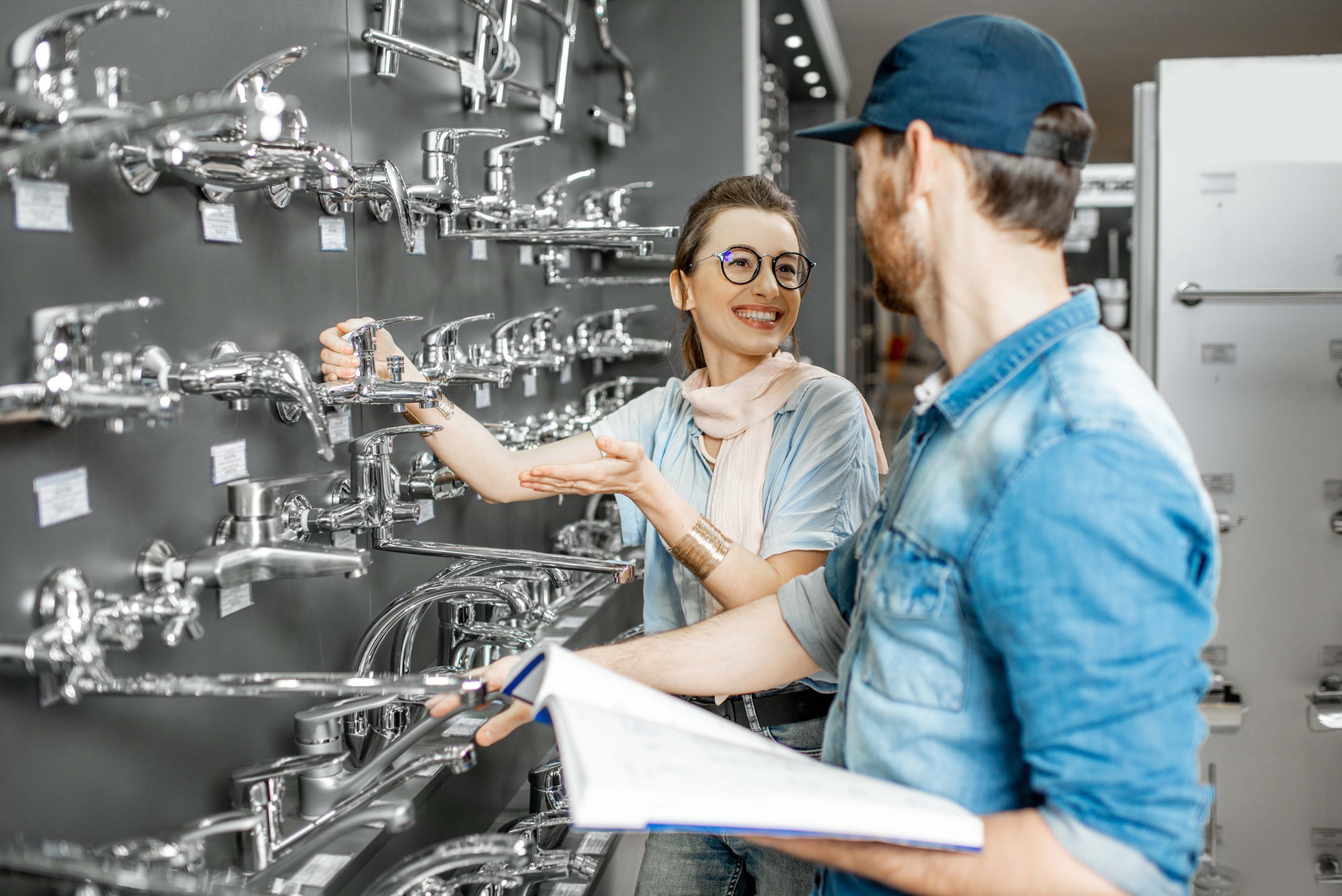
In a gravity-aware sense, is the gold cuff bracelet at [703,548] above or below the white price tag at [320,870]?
above

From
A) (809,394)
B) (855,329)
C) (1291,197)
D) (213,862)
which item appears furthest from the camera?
(855,329)

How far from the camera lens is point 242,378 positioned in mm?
1088

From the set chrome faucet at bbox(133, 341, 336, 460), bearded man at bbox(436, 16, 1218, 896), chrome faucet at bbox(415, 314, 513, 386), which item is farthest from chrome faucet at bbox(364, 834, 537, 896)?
chrome faucet at bbox(415, 314, 513, 386)

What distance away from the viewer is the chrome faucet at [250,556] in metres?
1.06

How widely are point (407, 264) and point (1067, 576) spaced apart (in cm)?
128

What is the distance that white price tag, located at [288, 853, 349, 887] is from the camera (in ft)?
3.56

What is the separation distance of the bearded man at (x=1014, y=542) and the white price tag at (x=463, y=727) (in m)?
0.69

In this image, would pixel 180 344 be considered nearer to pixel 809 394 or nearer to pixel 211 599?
pixel 211 599

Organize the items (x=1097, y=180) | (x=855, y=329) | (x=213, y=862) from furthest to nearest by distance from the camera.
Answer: (x=855, y=329)
(x=1097, y=180)
(x=213, y=862)

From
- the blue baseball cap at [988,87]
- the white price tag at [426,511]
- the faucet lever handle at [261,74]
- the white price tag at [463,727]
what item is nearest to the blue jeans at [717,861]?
the white price tag at [463,727]

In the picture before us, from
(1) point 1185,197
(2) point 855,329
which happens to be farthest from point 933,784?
(2) point 855,329

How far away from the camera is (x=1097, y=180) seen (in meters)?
5.46

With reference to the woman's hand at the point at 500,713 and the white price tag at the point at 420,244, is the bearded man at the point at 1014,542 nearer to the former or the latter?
the woman's hand at the point at 500,713

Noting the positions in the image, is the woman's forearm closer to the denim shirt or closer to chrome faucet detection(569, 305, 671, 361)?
the denim shirt
